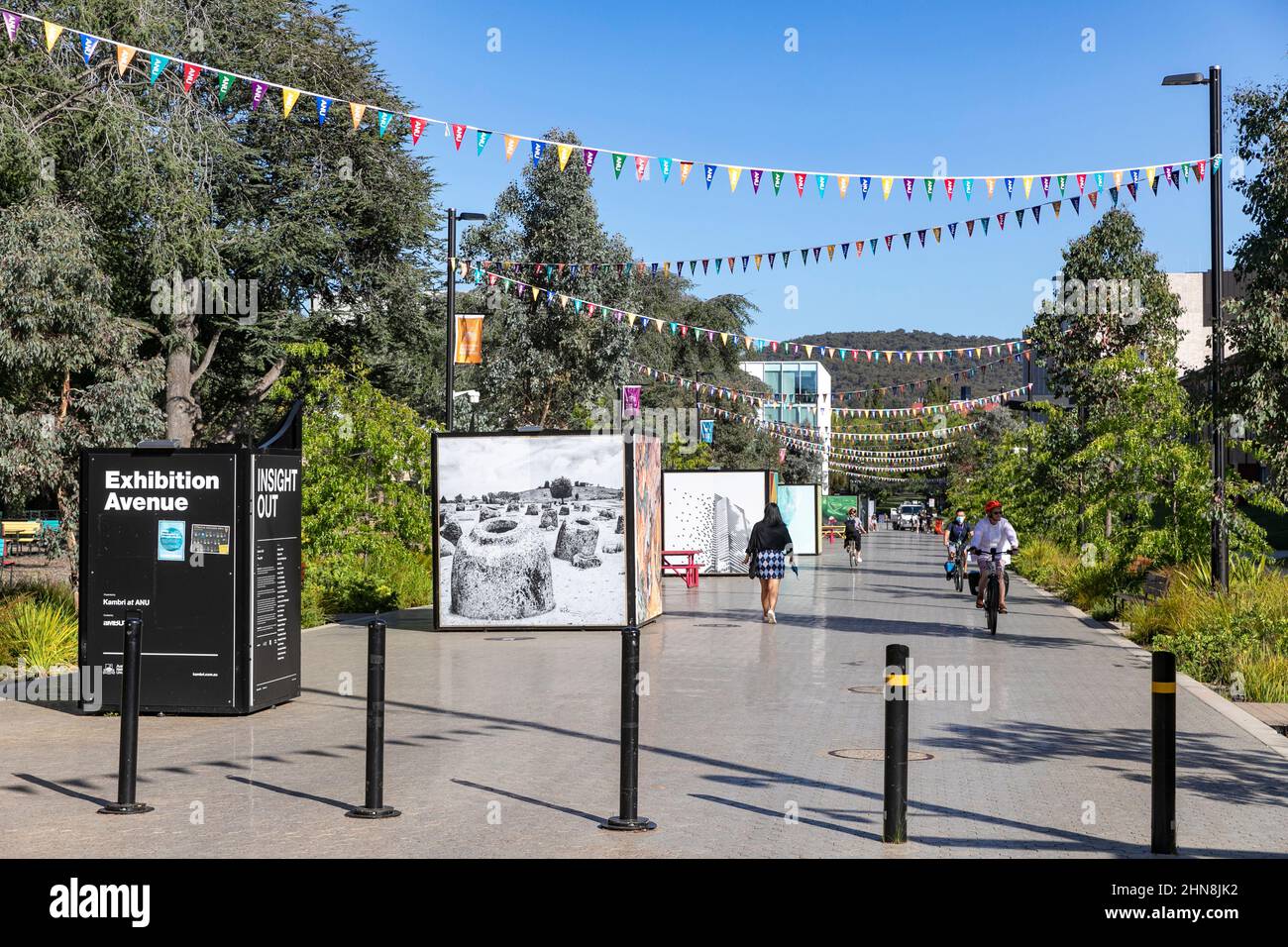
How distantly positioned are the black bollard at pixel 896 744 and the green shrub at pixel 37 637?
32.9ft

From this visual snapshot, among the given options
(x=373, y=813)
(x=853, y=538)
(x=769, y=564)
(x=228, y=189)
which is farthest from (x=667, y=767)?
(x=853, y=538)

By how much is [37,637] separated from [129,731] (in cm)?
710

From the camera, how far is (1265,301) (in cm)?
1466

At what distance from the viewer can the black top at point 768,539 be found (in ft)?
69.3

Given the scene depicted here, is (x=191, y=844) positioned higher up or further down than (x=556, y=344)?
further down

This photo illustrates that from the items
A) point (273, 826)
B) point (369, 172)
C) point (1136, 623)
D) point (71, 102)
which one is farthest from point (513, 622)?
point (369, 172)

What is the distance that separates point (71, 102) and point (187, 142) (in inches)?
68.3

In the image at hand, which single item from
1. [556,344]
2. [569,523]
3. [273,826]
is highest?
[556,344]

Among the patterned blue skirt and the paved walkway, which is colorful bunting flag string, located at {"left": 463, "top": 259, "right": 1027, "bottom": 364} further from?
the paved walkway

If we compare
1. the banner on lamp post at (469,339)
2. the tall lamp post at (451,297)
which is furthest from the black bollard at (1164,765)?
the banner on lamp post at (469,339)

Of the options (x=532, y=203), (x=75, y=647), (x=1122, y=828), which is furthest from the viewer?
(x=532, y=203)

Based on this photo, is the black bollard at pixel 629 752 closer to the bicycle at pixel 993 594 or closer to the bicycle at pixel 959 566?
the bicycle at pixel 993 594
